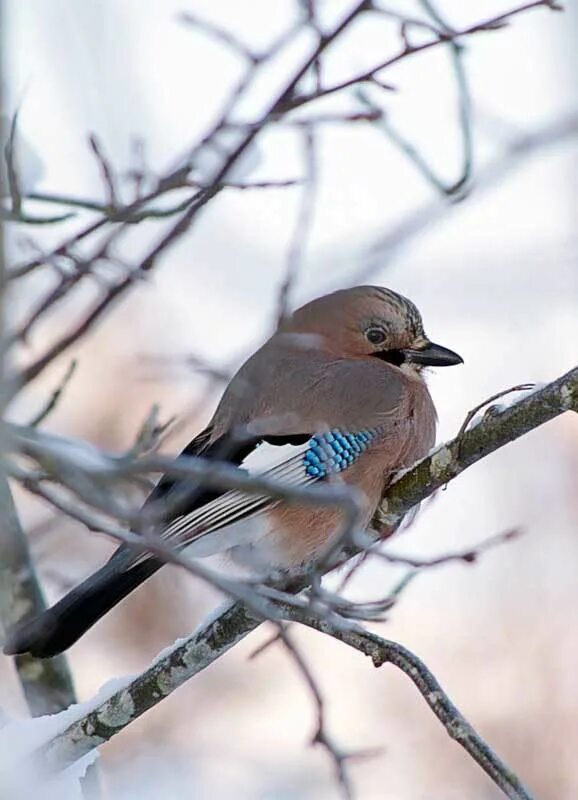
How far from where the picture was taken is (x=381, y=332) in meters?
Result: 4.22

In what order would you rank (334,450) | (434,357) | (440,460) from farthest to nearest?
(434,357)
(334,450)
(440,460)

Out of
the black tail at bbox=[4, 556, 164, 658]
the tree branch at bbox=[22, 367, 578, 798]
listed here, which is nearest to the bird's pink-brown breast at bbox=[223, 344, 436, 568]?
the black tail at bbox=[4, 556, 164, 658]

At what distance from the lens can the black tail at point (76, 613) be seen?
10.4 feet

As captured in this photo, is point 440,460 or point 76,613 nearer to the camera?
point 440,460

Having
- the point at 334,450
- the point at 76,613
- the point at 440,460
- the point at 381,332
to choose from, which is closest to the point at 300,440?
the point at 334,450

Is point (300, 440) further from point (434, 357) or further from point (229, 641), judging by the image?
point (229, 641)

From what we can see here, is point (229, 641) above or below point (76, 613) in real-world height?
below

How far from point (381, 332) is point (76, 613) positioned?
1365 millimetres

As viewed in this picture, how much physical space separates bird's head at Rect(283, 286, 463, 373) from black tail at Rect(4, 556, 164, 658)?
1097mm

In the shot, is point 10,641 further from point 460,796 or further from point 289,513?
point 460,796

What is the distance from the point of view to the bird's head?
420 centimetres

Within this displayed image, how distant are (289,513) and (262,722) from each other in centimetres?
299

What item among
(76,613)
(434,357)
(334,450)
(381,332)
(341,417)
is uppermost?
(381,332)

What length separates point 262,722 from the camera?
641 cm
